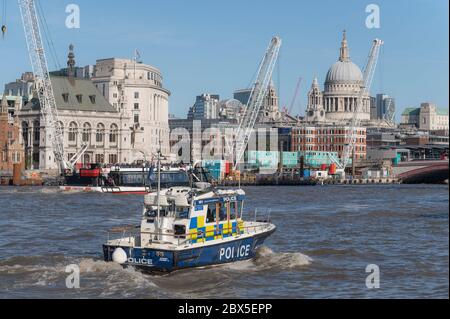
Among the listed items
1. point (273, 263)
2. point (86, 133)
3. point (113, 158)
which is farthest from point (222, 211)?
point (113, 158)

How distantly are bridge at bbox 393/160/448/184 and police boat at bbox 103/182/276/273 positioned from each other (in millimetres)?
130662

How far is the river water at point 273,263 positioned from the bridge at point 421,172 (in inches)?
4232

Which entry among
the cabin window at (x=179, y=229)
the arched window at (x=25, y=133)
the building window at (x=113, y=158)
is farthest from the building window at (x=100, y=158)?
the cabin window at (x=179, y=229)

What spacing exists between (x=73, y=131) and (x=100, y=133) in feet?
19.8

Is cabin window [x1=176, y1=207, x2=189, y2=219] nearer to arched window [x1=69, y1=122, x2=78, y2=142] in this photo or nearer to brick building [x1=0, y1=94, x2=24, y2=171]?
brick building [x1=0, y1=94, x2=24, y2=171]

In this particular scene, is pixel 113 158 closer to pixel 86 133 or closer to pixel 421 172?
pixel 86 133

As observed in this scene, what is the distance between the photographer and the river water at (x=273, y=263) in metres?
29.1

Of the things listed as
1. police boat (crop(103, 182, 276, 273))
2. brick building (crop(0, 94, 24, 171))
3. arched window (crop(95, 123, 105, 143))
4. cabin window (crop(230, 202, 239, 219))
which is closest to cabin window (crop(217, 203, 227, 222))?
police boat (crop(103, 182, 276, 273))

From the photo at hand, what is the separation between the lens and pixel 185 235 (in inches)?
1245

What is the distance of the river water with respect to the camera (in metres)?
29.1

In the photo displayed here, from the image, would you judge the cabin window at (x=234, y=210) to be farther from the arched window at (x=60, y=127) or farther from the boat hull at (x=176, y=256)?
the arched window at (x=60, y=127)
